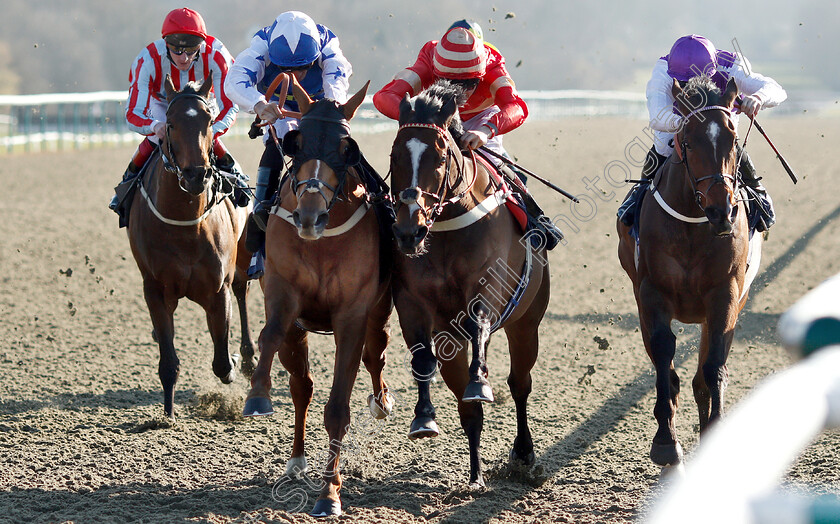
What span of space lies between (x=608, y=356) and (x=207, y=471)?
3.75m

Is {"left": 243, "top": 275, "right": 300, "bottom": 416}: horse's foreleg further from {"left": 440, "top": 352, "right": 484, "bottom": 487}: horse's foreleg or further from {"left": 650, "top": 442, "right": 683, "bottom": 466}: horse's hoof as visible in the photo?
{"left": 650, "top": 442, "right": 683, "bottom": 466}: horse's hoof

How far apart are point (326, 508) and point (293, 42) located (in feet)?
7.63

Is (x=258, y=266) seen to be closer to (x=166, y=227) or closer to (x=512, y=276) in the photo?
(x=166, y=227)

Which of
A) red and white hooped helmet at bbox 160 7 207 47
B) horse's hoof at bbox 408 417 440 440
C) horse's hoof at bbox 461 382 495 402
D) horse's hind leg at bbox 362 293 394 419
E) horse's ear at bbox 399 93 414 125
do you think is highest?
red and white hooped helmet at bbox 160 7 207 47

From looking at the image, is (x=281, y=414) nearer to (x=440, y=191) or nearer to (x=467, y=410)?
(x=467, y=410)

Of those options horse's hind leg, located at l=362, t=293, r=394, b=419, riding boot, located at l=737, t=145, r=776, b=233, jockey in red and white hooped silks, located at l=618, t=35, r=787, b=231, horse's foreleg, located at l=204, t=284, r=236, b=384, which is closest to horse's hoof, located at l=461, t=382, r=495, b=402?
horse's hind leg, located at l=362, t=293, r=394, b=419

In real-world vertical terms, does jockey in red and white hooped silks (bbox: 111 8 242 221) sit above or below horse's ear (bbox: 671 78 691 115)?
above

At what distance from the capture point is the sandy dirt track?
4.41 m

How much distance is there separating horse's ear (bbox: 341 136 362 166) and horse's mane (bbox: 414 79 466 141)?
31cm

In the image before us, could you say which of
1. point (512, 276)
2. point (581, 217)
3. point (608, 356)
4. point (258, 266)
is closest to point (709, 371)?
point (512, 276)

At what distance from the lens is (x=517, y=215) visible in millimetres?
4703

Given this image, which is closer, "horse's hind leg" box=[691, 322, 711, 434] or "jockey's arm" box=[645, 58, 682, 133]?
"jockey's arm" box=[645, 58, 682, 133]

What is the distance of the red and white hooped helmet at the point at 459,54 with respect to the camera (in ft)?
15.1

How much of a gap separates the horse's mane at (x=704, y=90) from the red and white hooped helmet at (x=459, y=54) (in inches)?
40.0
